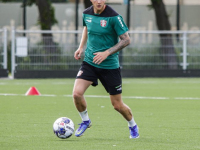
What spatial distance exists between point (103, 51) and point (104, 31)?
0.28 metres

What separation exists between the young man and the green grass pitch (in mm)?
469

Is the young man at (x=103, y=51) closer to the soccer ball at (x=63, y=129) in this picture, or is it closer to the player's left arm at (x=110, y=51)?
the player's left arm at (x=110, y=51)

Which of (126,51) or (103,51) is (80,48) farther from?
(126,51)

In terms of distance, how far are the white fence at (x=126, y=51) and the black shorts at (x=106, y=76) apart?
1452 cm

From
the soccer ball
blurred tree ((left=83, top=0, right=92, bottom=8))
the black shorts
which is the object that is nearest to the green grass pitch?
the soccer ball

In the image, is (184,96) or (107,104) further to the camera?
(184,96)

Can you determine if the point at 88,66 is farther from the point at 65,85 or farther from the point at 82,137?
the point at 65,85

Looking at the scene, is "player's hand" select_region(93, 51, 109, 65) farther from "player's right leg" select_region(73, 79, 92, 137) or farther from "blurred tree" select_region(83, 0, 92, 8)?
"blurred tree" select_region(83, 0, 92, 8)

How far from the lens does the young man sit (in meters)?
8.60

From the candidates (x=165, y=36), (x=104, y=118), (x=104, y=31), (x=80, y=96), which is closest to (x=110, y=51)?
(x=104, y=31)

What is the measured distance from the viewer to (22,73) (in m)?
23.4

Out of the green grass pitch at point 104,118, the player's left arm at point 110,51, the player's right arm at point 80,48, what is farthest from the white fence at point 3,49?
the player's left arm at point 110,51

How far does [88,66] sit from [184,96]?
7.43m

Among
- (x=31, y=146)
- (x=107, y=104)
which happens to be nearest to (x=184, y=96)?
(x=107, y=104)
